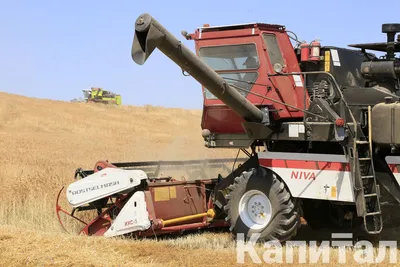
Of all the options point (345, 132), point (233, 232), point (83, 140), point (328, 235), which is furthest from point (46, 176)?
point (83, 140)

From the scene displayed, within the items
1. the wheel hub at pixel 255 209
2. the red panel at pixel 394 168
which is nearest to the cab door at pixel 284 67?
the wheel hub at pixel 255 209

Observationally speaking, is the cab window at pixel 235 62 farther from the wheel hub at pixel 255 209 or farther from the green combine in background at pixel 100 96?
the green combine in background at pixel 100 96

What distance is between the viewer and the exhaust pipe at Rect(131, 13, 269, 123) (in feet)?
19.1

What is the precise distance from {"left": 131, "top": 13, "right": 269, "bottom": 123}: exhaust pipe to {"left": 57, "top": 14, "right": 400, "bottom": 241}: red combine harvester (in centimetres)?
2

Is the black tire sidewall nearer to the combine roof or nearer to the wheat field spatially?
the wheat field

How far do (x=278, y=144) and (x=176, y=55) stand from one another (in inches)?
88.0

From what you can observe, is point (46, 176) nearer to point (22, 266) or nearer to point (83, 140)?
point (22, 266)

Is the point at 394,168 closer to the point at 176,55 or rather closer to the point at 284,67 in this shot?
the point at 284,67

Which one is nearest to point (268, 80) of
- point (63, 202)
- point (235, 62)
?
point (235, 62)

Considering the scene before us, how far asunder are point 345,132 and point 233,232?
77.3 inches

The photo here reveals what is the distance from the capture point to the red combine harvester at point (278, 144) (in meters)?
6.61

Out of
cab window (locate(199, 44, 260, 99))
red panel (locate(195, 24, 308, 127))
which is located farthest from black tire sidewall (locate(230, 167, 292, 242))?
cab window (locate(199, 44, 260, 99))

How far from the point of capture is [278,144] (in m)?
7.67

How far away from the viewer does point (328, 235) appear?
7.96 m
